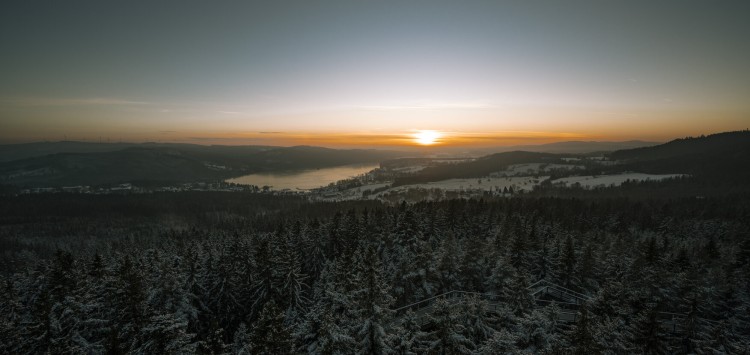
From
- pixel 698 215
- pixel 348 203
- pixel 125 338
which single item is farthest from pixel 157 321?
pixel 348 203

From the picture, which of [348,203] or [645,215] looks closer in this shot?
[645,215]

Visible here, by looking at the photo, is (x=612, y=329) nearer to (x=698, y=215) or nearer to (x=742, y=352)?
(x=742, y=352)

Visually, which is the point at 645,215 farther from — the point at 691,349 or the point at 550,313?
the point at 550,313

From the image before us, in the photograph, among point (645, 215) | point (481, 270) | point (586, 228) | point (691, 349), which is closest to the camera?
point (691, 349)

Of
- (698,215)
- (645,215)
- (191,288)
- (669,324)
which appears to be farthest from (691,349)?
(698,215)

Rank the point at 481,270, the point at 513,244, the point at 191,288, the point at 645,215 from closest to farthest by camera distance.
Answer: the point at 191,288
the point at 481,270
the point at 513,244
the point at 645,215

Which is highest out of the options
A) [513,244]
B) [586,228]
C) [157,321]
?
[157,321]

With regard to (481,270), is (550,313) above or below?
above
